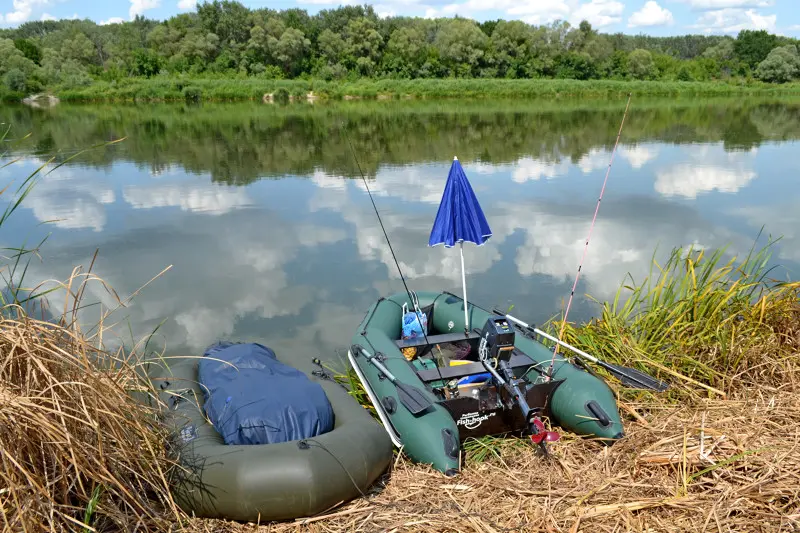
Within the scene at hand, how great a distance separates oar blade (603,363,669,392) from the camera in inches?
177

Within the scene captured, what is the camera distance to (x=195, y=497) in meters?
3.19

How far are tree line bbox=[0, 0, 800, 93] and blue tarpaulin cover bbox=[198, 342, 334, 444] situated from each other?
40.0 meters

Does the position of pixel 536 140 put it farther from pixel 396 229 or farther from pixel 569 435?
pixel 569 435

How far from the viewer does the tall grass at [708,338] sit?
14.7 feet

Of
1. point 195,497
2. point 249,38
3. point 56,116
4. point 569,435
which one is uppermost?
point 249,38

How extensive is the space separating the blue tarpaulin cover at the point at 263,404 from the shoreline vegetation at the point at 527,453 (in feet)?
1.57

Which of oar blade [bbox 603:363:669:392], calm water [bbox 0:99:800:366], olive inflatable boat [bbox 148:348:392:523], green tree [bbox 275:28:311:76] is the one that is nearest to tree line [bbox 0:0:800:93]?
green tree [bbox 275:28:311:76]

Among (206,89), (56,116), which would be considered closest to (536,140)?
(56,116)

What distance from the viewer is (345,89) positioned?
38594mm

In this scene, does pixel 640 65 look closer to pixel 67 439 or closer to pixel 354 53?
pixel 354 53

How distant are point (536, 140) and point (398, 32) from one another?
28.0m

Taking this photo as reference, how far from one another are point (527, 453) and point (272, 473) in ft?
5.64

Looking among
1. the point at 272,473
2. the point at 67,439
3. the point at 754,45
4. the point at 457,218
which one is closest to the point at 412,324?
the point at 457,218

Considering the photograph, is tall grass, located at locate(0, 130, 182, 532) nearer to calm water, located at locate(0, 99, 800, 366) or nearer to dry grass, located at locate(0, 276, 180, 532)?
dry grass, located at locate(0, 276, 180, 532)
